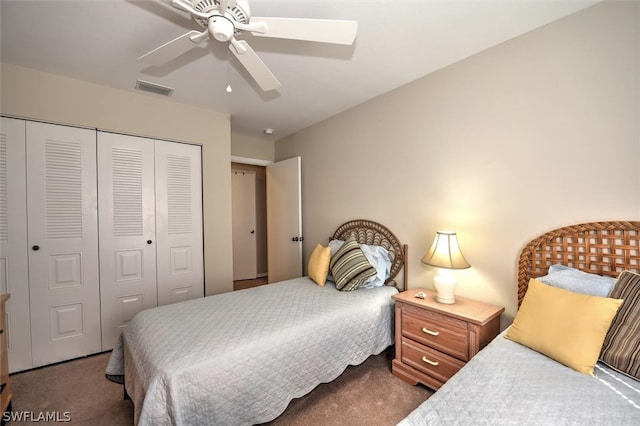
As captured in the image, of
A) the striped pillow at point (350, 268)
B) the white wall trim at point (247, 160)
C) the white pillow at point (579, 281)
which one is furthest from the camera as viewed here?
the white wall trim at point (247, 160)

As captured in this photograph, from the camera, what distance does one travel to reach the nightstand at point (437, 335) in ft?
5.78

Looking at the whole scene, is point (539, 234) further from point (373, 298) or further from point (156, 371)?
point (156, 371)

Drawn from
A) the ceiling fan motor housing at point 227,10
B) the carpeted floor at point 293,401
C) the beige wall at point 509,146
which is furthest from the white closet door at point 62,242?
the beige wall at point 509,146

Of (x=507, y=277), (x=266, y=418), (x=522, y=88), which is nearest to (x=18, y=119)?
(x=266, y=418)

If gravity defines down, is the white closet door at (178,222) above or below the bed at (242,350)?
above

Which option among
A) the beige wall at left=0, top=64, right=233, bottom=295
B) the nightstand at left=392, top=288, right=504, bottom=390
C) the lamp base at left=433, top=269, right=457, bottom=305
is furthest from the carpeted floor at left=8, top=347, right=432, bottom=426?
the beige wall at left=0, top=64, right=233, bottom=295

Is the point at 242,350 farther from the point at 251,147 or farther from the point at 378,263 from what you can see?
the point at 251,147

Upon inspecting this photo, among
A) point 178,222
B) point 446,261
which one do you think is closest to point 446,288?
point 446,261

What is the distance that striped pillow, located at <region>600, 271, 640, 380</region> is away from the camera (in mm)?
1135

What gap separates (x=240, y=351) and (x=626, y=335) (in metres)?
1.81

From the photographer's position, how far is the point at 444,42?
1.91 metres

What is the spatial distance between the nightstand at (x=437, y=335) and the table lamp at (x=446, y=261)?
0.08 m

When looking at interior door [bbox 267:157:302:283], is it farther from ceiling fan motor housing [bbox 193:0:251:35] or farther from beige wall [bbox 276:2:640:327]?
ceiling fan motor housing [bbox 193:0:251:35]

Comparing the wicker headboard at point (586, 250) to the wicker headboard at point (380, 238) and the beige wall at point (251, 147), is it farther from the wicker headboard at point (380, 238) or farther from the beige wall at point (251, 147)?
the beige wall at point (251, 147)
